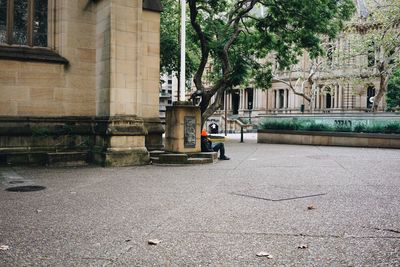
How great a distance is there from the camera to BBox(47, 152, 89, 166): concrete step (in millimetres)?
11859

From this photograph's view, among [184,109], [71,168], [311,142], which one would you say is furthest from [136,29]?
[311,142]

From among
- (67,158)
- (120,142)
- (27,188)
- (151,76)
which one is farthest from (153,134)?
Result: (27,188)

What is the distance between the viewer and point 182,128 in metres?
12.7

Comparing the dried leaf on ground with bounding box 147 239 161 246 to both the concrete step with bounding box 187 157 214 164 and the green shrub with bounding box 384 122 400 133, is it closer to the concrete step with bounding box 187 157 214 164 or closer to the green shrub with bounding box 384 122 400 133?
the concrete step with bounding box 187 157 214 164

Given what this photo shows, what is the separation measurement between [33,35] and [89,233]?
31.5 feet

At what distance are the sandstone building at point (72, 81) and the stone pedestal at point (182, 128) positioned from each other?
844 mm

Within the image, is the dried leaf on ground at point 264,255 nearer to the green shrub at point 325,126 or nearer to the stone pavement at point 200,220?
the stone pavement at point 200,220

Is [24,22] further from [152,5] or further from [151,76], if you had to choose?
[151,76]

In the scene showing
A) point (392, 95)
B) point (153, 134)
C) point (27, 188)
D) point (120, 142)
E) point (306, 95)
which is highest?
point (306, 95)

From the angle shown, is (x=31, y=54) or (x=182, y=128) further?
(x=182, y=128)

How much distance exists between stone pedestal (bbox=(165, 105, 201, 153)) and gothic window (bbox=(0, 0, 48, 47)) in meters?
4.60

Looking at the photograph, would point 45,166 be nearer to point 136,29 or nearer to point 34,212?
point 136,29

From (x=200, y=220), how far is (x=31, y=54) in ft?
29.9

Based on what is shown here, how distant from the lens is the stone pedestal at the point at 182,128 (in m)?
12.7
